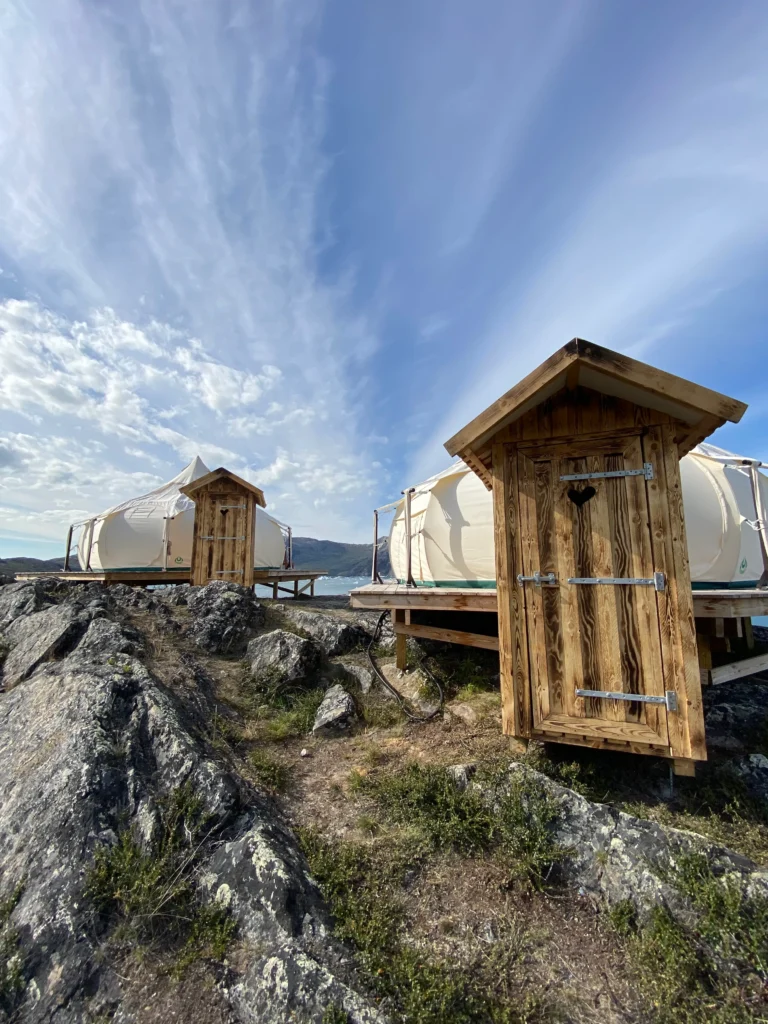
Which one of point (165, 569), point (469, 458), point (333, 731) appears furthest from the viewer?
point (165, 569)

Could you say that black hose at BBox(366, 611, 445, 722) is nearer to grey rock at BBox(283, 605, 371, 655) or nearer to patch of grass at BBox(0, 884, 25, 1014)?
grey rock at BBox(283, 605, 371, 655)

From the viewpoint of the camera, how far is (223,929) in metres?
3.11

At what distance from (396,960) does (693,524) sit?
8.53m

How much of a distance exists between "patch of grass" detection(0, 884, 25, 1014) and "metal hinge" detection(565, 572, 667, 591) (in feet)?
16.6

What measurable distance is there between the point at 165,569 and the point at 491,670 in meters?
14.6

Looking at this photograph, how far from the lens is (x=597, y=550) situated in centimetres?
485

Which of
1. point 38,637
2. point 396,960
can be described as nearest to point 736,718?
point 396,960

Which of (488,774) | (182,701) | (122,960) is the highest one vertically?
(182,701)

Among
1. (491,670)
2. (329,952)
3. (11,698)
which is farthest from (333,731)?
(11,698)

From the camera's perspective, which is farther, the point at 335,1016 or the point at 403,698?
the point at 403,698

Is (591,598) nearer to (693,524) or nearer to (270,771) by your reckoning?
→ (270,771)

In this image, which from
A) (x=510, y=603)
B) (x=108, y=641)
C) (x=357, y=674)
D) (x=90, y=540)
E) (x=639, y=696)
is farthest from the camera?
(x=90, y=540)

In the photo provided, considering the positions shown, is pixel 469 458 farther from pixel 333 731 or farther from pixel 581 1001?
pixel 581 1001

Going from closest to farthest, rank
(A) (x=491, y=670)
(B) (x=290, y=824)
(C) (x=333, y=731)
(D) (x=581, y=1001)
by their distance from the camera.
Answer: (D) (x=581, y=1001) → (B) (x=290, y=824) → (C) (x=333, y=731) → (A) (x=491, y=670)
